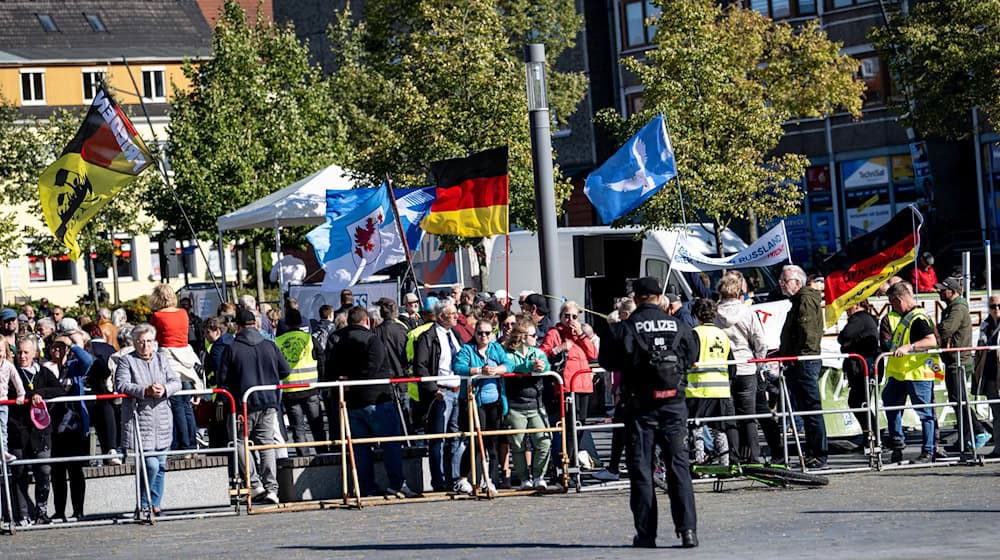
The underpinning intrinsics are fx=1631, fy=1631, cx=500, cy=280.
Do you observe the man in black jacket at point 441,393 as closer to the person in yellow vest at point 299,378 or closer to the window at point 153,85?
the person in yellow vest at point 299,378

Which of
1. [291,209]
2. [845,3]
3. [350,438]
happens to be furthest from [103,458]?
[845,3]

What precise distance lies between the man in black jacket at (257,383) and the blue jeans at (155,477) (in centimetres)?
70

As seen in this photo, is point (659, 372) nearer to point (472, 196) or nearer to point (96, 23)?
point (472, 196)

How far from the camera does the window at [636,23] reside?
4903cm

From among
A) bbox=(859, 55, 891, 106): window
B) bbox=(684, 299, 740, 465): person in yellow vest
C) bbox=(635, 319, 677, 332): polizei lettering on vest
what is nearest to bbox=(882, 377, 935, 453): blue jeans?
bbox=(684, 299, 740, 465): person in yellow vest

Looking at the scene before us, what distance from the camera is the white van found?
94.1 feet

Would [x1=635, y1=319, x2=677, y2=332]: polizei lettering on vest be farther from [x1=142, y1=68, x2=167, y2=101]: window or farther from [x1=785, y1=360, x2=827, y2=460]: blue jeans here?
[x1=142, y1=68, x2=167, y2=101]: window

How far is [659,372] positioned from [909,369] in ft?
16.9

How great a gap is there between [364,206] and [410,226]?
84 centimetres

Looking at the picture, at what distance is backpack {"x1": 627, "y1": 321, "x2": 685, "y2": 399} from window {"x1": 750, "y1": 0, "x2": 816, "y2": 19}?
1444 inches

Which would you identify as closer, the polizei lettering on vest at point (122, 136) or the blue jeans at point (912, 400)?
the blue jeans at point (912, 400)

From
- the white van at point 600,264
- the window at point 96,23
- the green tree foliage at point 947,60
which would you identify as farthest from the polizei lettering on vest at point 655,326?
the window at point 96,23

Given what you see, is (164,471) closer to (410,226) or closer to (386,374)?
(386,374)

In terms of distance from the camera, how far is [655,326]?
10.7m
